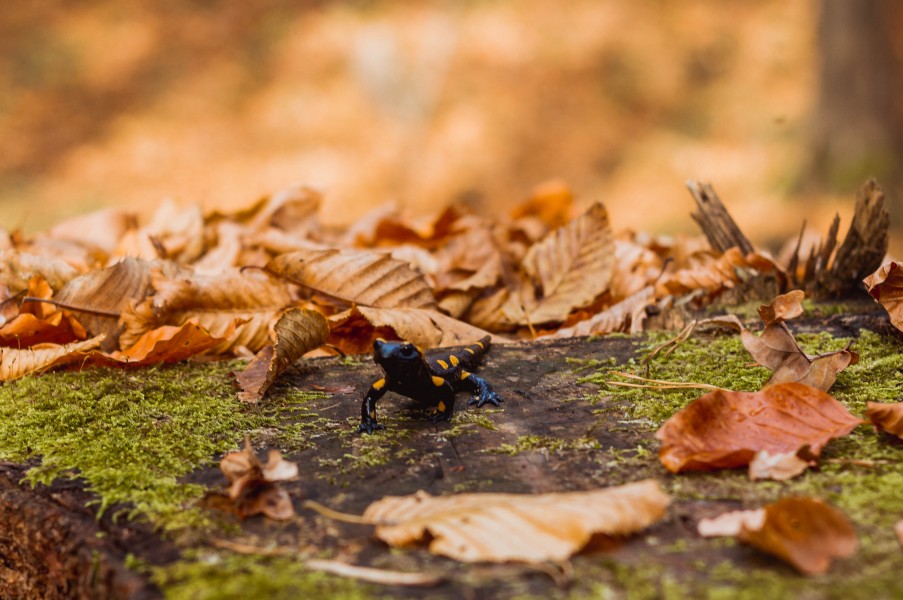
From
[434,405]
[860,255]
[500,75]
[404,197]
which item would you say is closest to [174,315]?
[434,405]

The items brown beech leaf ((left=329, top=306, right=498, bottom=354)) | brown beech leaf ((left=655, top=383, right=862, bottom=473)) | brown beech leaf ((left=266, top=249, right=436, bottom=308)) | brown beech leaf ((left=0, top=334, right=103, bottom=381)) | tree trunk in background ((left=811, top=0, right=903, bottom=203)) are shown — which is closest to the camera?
brown beech leaf ((left=655, top=383, right=862, bottom=473))

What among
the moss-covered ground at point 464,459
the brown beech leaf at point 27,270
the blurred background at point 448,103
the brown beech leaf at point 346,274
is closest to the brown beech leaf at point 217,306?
the brown beech leaf at point 346,274

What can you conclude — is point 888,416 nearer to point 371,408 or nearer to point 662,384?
point 662,384

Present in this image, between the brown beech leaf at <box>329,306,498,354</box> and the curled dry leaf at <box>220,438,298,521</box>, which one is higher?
the curled dry leaf at <box>220,438,298,521</box>

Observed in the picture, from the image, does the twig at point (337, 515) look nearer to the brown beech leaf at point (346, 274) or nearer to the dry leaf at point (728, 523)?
the dry leaf at point (728, 523)

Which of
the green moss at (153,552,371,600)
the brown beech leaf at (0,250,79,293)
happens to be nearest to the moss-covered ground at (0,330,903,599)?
the green moss at (153,552,371,600)

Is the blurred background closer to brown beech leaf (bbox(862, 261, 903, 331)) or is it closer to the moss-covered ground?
brown beech leaf (bbox(862, 261, 903, 331))
